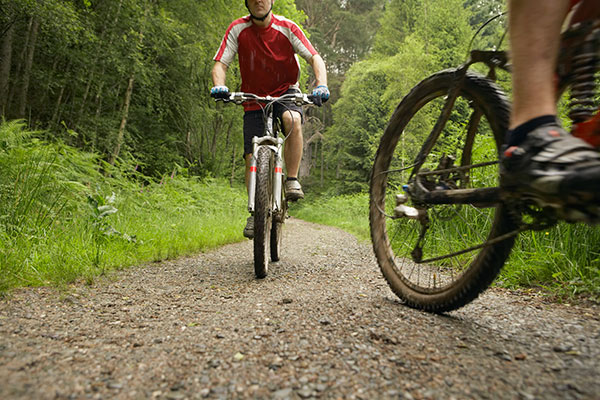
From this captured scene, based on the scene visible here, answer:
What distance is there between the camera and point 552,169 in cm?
90

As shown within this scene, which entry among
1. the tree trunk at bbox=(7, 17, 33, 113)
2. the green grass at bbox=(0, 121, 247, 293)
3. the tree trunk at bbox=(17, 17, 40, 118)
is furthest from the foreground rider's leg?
the tree trunk at bbox=(7, 17, 33, 113)

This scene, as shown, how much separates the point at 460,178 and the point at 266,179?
Result: 1343 millimetres

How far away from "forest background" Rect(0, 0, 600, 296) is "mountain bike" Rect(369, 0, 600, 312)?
11.8 inches

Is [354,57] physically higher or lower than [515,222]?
higher

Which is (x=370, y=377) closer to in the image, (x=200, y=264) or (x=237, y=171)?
(x=200, y=264)

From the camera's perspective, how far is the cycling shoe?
2.68ft

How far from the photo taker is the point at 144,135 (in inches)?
377

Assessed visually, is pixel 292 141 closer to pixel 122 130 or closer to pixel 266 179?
pixel 266 179

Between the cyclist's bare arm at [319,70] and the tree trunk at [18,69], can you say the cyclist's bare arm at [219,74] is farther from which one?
the tree trunk at [18,69]

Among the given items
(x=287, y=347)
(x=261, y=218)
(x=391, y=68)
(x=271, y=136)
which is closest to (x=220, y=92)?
(x=271, y=136)

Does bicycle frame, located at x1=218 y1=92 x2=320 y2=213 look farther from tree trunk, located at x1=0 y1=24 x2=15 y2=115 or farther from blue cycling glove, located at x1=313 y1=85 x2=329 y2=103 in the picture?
tree trunk, located at x1=0 y1=24 x2=15 y2=115

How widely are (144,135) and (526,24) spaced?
1001 cm

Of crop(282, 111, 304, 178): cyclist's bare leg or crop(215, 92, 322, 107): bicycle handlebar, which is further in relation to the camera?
crop(282, 111, 304, 178): cyclist's bare leg

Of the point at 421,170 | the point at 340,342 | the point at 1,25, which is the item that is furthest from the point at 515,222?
the point at 1,25
